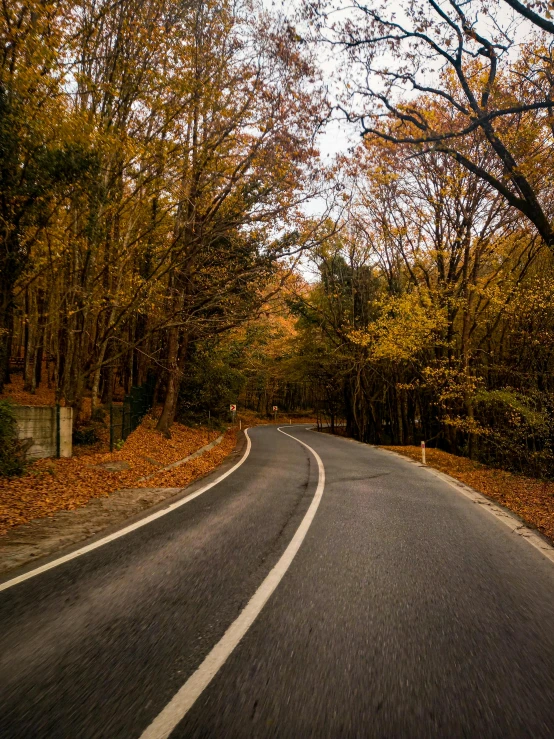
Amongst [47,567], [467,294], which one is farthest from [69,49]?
[467,294]

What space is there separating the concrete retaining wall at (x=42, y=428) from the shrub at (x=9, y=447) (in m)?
0.41

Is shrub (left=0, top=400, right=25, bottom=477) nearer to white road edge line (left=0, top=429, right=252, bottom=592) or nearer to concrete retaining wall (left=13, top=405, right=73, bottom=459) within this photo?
concrete retaining wall (left=13, top=405, right=73, bottom=459)

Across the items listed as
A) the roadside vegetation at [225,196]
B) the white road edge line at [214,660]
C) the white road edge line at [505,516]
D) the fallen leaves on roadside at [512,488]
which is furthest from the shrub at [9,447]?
the fallen leaves on roadside at [512,488]

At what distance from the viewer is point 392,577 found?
4344 mm

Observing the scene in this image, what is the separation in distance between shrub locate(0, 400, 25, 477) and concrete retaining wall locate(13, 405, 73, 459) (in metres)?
0.41

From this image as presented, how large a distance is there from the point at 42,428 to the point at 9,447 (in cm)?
180

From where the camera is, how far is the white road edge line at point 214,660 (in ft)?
7.41

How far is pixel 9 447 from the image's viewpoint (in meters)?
9.16

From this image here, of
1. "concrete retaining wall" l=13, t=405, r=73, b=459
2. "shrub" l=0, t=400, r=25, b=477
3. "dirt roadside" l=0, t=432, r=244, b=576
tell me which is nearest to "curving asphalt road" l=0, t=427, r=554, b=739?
"dirt roadside" l=0, t=432, r=244, b=576

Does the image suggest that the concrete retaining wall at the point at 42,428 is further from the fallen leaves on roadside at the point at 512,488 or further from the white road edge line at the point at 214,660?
the fallen leaves on roadside at the point at 512,488

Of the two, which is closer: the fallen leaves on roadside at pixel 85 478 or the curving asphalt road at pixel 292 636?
the curving asphalt road at pixel 292 636

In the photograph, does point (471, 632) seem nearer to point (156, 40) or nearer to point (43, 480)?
point (43, 480)

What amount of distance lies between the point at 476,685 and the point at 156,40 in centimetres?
1311

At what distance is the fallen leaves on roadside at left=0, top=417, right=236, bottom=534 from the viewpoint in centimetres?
704
